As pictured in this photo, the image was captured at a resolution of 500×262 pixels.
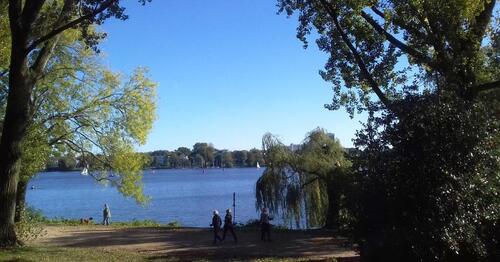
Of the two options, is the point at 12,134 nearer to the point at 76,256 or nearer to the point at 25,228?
the point at 25,228

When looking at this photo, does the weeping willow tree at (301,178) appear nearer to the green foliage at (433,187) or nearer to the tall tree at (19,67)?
the tall tree at (19,67)

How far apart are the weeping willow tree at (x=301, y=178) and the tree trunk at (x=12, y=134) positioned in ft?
55.0

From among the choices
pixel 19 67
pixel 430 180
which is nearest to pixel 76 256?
pixel 19 67

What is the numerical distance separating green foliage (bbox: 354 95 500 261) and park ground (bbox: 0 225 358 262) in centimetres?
389

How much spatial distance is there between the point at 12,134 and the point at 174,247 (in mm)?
8270

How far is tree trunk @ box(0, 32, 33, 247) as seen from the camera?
61.4 ft

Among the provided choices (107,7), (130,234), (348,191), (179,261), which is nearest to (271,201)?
(130,234)

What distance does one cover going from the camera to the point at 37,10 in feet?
60.4

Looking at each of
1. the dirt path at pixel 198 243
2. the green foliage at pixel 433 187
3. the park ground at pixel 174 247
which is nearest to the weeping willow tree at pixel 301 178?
the park ground at pixel 174 247

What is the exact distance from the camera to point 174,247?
2422cm

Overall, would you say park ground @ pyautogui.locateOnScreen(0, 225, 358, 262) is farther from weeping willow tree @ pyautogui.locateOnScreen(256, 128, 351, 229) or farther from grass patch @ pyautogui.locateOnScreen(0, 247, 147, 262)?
weeping willow tree @ pyautogui.locateOnScreen(256, 128, 351, 229)

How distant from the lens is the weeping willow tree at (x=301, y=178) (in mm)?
32625

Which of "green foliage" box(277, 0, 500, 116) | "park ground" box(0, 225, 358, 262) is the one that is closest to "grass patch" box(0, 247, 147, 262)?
"park ground" box(0, 225, 358, 262)

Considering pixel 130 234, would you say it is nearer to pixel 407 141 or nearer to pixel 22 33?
pixel 22 33
